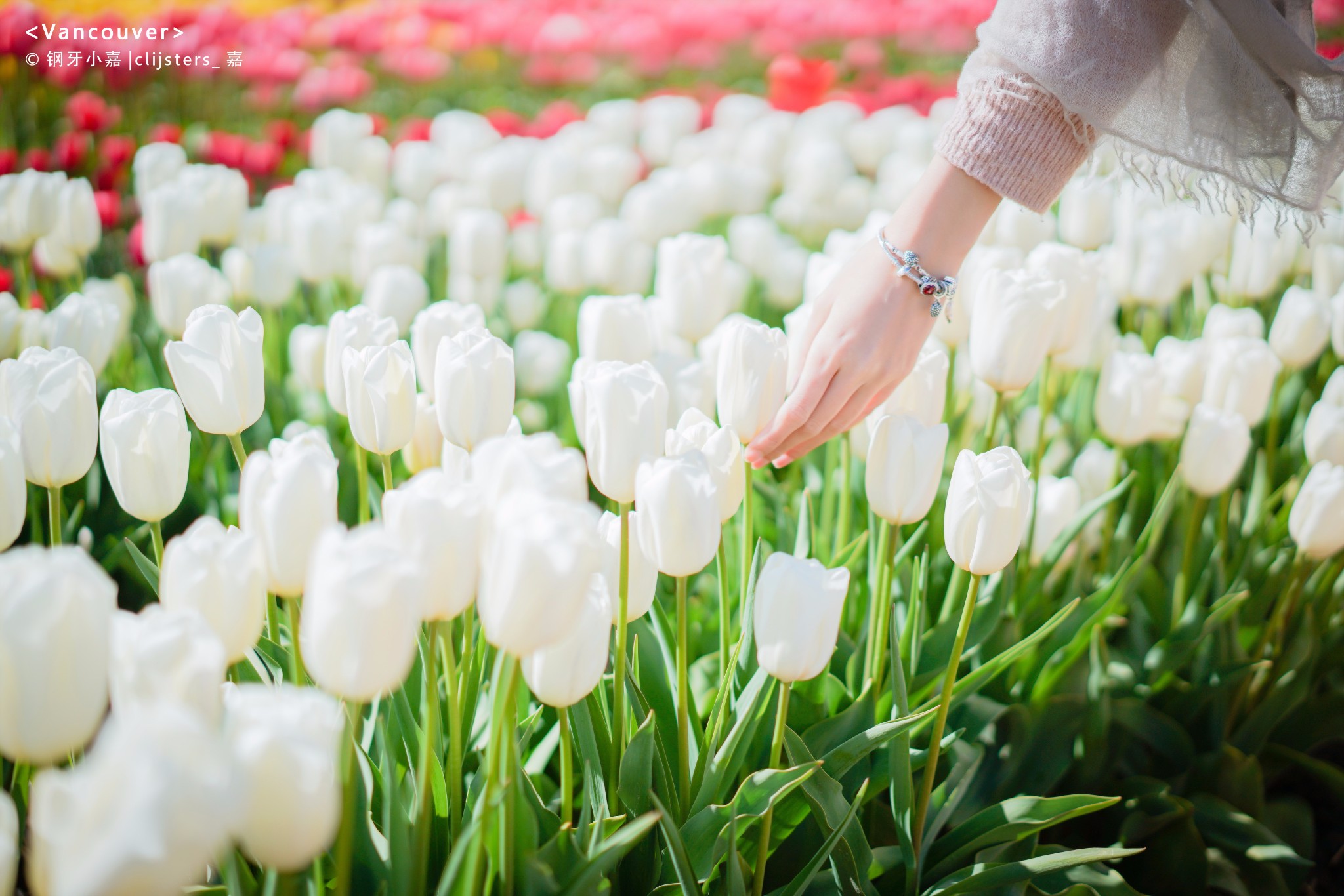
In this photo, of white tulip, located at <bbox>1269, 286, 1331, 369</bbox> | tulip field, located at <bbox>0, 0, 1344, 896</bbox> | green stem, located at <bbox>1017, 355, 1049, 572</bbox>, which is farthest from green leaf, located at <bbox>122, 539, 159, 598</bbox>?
white tulip, located at <bbox>1269, 286, 1331, 369</bbox>

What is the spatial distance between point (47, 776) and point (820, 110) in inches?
133

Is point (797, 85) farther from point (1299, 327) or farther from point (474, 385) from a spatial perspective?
point (474, 385)

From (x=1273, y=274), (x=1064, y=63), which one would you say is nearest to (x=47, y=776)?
(x=1064, y=63)

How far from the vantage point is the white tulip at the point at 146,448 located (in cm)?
82

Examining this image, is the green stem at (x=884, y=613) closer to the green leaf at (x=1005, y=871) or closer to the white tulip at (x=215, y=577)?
the green leaf at (x=1005, y=871)

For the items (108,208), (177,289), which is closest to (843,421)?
(177,289)

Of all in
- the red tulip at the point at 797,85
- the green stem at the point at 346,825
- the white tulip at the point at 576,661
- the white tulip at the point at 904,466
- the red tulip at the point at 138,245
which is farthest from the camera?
the red tulip at the point at 797,85

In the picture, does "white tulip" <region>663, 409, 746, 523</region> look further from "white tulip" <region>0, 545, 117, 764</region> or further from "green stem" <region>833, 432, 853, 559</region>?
"white tulip" <region>0, 545, 117, 764</region>

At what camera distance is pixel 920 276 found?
40.2 inches

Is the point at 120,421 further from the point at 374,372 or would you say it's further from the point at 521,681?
A: the point at 521,681

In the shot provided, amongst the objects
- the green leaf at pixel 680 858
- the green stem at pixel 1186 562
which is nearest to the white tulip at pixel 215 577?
the green leaf at pixel 680 858

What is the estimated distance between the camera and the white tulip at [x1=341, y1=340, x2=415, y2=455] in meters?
0.88

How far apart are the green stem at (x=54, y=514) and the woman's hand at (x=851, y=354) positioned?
67 centimetres

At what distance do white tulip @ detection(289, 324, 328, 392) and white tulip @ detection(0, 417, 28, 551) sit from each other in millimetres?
704
